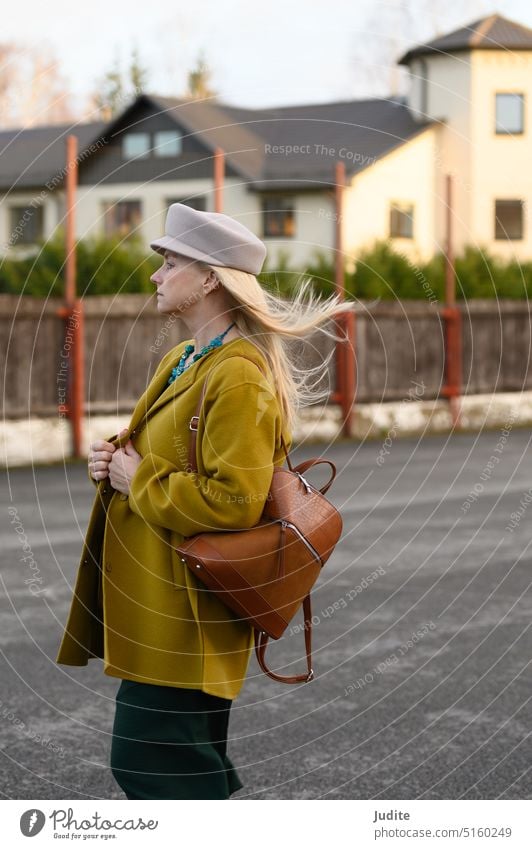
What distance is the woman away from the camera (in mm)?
3168

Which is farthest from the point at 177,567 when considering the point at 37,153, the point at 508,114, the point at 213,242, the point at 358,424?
the point at 37,153

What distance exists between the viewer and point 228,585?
3156 mm

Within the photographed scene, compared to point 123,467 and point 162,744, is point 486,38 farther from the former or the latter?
point 162,744

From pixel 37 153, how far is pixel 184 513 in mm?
44846

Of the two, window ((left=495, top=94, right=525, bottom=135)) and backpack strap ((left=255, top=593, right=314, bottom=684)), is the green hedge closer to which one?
window ((left=495, top=94, right=525, bottom=135))

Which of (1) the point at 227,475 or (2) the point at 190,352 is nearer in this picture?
(1) the point at 227,475

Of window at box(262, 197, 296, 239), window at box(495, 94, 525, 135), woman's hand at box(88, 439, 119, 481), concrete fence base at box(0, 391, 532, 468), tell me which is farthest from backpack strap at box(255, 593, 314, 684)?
window at box(262, 197, 296, 239)

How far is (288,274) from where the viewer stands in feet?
64.2

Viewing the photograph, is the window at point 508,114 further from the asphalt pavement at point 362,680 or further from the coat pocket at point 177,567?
the coat pocket at point 177,567

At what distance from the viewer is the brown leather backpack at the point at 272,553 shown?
3.15 meters

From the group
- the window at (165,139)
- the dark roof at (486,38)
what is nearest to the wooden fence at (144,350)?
the dark roof at (486,38)

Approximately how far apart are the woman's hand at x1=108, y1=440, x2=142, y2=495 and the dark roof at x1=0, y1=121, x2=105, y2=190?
38362 millimetres
